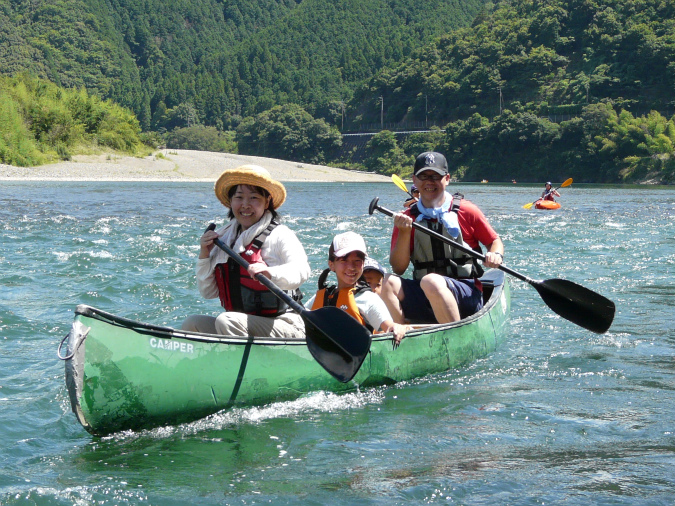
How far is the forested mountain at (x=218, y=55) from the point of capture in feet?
396

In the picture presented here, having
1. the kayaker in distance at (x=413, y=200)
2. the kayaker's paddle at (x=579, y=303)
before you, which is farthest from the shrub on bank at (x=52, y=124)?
the kayaker's paddle at (x=579, y=303)

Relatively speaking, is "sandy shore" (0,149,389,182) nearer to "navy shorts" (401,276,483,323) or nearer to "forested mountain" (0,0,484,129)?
"navy shorts" (401,276,483,323)

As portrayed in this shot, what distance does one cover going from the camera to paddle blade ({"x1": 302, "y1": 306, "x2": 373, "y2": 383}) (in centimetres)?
454

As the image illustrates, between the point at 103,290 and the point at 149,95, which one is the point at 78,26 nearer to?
the point at 149,95

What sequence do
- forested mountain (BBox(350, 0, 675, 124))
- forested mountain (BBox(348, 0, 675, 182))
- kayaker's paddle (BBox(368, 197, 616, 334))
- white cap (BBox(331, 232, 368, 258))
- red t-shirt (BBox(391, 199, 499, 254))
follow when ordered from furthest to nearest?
forested mountain (BBox(350, 0, 675, 124)), forested mountain (BBox(348, 0, 675, 182)), kayaker's paddle (BBox(368, 197, 616, 334)), red t-shirt (BBox(391, 199, 499, 254)), white cap (BBox(331, 232, 368, 258))

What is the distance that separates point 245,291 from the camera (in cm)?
477

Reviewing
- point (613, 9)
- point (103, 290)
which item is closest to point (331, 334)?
point (103, 290)

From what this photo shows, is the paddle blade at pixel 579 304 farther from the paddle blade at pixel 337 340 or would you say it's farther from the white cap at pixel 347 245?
the paddle blade at pixel 337 340

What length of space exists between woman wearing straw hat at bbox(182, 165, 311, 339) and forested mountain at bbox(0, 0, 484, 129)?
319 feet

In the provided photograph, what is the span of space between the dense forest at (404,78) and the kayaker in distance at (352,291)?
50013 mm

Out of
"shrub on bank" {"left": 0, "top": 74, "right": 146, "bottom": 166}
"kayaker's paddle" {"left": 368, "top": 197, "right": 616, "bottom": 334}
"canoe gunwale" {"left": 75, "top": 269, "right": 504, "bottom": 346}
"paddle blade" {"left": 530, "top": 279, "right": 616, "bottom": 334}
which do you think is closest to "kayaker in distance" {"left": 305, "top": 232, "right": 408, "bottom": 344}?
"canoe gunwale" {"left": 75, "top": 269, "right": 504, "bottom": 346}

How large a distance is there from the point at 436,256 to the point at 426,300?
0.35 m

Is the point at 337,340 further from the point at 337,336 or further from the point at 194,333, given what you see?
the point at 194,333

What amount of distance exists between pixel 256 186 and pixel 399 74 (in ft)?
289
